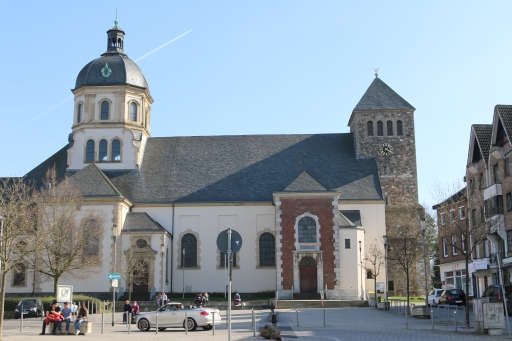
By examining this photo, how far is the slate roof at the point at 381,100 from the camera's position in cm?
5894

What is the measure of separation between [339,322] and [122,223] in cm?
2510

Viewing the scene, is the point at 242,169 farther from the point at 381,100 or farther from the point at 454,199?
the point at 454,199

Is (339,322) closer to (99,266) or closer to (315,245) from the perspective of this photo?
(315,245)

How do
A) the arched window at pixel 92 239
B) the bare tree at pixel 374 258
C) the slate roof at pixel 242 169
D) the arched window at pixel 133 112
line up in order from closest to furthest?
the arched window at pixel 92 239 → the bare tree at pixel 374 258 → the slate roof at pixel 242 169 → the arched window at pixel 133 112

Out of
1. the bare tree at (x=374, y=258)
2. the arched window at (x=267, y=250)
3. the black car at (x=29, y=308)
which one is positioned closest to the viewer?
the black car at (x=29, y=308)

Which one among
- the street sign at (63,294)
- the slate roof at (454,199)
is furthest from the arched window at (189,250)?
the street sign at (63,294)

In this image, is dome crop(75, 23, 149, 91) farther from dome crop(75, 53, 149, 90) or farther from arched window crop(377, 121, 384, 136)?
arched window crop(377, 121, 384, 136)

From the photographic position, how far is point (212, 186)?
55375mm

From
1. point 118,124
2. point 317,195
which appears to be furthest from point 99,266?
point 317,195

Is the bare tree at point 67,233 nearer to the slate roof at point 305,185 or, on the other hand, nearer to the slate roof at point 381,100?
the slate roof at point 305,185

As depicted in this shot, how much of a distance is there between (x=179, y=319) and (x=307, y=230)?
23694 mm

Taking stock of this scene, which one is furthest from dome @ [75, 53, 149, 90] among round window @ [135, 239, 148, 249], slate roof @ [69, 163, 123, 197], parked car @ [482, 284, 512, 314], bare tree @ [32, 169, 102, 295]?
parked car @ [482, 284, 512, 314]

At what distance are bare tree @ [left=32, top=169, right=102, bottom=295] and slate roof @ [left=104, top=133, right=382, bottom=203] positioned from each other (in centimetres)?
576

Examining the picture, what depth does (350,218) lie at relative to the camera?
52.7 metres
